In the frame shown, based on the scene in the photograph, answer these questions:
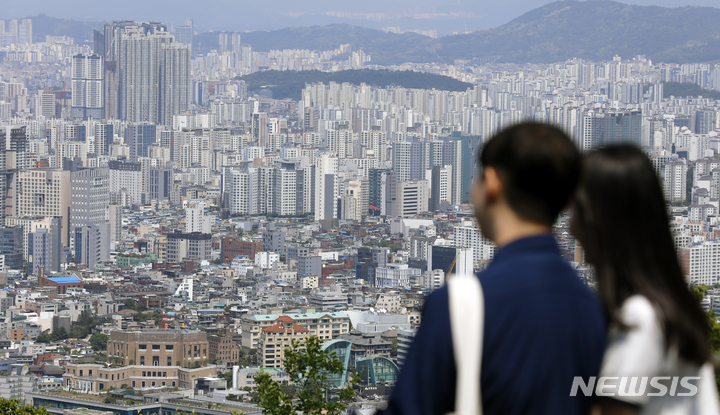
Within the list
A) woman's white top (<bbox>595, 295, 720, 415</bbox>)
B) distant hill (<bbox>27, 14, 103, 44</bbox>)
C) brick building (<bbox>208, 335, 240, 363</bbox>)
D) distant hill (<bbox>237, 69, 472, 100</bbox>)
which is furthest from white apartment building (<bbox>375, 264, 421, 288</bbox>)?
distant hill (<bbox>27, 14, 103, 44</bbox>)

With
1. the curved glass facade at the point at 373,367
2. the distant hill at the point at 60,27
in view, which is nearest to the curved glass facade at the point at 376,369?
the curved glass facade at the point at 373,367

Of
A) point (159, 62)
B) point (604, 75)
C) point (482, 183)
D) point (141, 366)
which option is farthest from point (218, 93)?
point (482, 183)

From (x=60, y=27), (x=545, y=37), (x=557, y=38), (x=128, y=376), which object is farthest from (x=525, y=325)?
(x=60, y=27)

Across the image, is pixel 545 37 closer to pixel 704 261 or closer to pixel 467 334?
pixel 704 261

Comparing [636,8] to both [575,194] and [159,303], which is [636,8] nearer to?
[159,303]

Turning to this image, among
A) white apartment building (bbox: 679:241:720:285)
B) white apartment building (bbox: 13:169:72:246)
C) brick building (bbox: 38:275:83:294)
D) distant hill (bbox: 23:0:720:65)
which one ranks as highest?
distant hill (bbox: 23:0:720:65)

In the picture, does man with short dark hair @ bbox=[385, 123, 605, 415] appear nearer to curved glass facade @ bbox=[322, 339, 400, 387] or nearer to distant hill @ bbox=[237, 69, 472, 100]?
curved glass facade @ bbox=[322, 339, 400, 387]

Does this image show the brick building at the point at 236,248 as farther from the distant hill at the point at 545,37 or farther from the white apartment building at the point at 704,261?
the distant hill at the point at 545,37
